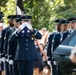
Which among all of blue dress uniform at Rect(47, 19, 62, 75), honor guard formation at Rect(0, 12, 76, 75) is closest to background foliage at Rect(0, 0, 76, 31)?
honor guard formation at Rect(0, 12, 76, 75)

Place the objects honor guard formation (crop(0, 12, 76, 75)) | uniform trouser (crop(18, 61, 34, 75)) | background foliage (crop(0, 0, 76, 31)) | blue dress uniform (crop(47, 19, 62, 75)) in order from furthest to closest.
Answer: background foliage (crop(0, 0, 76, 31)) → blue dress uniform (crop(47, 19, 62, 75)) → uniform trouser (crop(18, 61, 34, 75)) → honor guard formation (crop(0, 12, 76, 75))

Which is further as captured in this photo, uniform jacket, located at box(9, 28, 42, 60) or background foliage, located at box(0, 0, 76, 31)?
background foliage, located at box(0, 0, 76, 31)

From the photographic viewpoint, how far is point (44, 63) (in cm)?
1723

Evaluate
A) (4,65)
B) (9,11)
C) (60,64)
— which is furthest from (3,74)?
(9,11)

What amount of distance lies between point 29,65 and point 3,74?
2273mm

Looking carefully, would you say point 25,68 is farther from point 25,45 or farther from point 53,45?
point 53,45

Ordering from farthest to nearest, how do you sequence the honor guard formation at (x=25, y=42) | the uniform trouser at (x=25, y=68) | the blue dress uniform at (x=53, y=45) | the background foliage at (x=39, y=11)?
the background foliage at (x=39, y=11) < the blue dress uniform at (x=53, y=45) < the uniform trouser at (x=25, y=68) < the honor guard formation at (x=25, y=42)

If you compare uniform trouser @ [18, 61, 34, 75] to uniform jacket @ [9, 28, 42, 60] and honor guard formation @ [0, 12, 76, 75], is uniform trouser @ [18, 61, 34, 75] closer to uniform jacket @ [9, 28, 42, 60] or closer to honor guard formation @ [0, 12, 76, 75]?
honor guard formation @ [0, 12, 76, 75]

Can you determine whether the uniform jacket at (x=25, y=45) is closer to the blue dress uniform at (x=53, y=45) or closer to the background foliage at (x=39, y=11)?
the blue dress uniform at (x=53, y=45)

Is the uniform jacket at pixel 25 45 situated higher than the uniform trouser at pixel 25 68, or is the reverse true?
the uniform jacket at pixel 25 45

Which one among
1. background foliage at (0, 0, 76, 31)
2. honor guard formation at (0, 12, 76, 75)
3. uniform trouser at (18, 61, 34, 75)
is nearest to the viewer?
honor guard formation at (0, 12, 76, 75)

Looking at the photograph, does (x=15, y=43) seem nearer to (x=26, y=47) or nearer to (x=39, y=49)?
(x=26, y=47)

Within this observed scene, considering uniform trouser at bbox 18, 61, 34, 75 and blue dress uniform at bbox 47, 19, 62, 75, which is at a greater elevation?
blue dress uniform at bbox 47, 19, 62, 75

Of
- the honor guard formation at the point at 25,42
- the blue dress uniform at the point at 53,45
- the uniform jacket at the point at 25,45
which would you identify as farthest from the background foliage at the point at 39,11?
the uniform jacket at the point at 25,45
